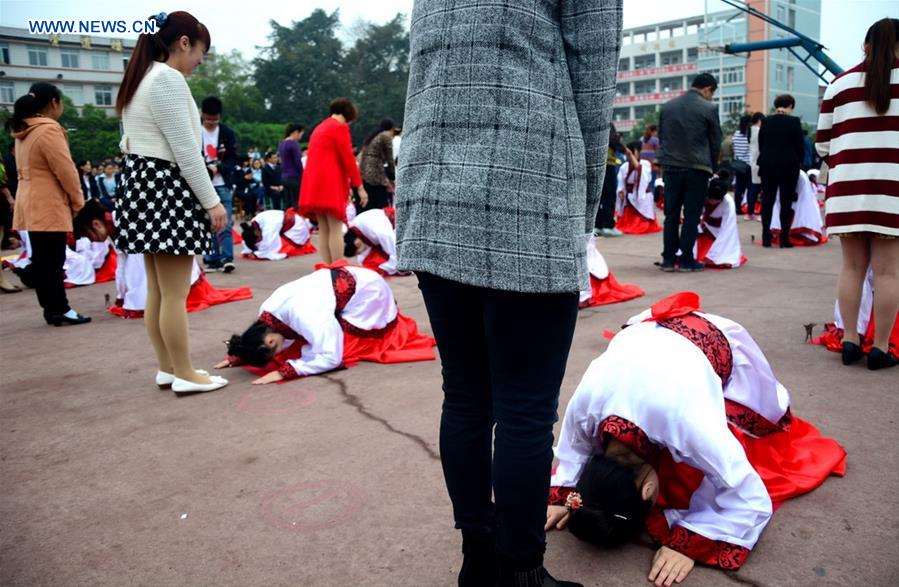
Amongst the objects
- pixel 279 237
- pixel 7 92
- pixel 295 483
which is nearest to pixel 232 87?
pixel 7 92

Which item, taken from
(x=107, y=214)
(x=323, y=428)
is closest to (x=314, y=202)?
(x=107, y=214)

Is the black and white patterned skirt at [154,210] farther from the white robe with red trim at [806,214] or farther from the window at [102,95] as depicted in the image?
the window at [102,95]

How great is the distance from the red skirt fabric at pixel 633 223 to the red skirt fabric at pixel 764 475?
7.35 m

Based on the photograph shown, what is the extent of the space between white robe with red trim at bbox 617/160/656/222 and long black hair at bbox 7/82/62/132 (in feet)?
22.4

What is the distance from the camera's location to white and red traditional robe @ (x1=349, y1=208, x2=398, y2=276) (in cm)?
652

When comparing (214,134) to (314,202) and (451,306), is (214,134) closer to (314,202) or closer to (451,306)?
(314,202)

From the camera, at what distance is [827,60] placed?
59.7 feet

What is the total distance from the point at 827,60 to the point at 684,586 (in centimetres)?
2019

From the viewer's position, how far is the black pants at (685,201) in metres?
5.85

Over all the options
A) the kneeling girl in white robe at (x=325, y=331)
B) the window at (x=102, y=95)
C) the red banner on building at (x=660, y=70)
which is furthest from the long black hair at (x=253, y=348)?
the red banner on building at (x=660, y=70)

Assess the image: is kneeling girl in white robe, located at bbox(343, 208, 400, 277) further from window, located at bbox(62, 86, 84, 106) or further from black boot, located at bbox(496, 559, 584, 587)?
window, located at bbox(62, 86, 84, 106)

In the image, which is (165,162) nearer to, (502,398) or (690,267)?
(502,398)

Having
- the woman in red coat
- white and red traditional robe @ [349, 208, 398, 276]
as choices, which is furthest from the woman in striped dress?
white and red traditional robe @ [349, 208, 398, 276]

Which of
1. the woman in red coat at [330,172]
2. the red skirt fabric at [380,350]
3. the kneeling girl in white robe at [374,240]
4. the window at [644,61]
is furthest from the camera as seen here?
the window at [644,61]
